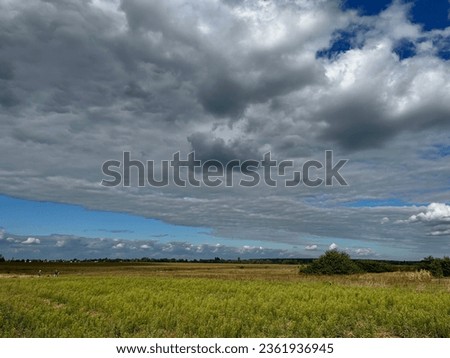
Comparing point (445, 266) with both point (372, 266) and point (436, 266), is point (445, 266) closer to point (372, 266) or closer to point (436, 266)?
point (436, 266)

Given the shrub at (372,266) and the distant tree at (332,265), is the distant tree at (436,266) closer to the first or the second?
the distant tree at (332,265)

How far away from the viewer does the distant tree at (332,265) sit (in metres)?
60.0

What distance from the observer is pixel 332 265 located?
199 ft

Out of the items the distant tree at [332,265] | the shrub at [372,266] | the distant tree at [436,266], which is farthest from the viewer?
the shrub at [372,266]

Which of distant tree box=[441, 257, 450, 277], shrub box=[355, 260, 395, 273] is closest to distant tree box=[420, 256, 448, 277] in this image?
distant tree box=[441, 257, 450, 277]

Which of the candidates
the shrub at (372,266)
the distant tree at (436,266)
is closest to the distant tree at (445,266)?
the distant tree at (436,266)

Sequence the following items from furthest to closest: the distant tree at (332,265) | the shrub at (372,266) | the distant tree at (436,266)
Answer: the shrub at (372,266), the distant tree at (332,265), the distant tree at (436,266)

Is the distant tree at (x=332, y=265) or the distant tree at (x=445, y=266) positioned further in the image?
the distant tree at (x=332, y=265)

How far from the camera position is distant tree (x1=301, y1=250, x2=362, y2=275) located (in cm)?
5997

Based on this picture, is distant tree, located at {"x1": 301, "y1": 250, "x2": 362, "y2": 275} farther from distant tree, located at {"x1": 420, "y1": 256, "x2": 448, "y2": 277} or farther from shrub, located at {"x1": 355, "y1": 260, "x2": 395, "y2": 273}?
shrub, located at {"x1": 355, "y1": 260, "x2": 395, "y2": 273}
